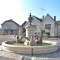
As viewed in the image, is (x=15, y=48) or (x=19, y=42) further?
(x=19, y=42)

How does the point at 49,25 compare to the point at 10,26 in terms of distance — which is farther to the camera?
the point at 10,26

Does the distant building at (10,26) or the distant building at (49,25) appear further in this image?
the distant building at (10,26)

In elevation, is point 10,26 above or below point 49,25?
above

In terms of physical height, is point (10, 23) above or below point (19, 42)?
above

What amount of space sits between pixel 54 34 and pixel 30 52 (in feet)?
96.5

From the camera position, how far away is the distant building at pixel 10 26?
46094 mm

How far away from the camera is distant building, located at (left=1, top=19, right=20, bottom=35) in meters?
46.1

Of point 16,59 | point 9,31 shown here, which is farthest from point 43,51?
point 9,31

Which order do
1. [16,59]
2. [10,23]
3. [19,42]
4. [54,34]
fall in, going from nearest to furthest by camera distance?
[16,59] → [19,42] → [54,34] → [10,23]

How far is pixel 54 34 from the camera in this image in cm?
3703

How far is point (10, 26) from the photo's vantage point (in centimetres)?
4672

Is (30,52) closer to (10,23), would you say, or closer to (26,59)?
(26,59)

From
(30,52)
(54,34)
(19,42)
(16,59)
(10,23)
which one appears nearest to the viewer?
(16,59)

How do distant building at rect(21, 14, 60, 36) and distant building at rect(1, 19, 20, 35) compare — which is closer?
distant building at rect(21, 14, 60, 36)
